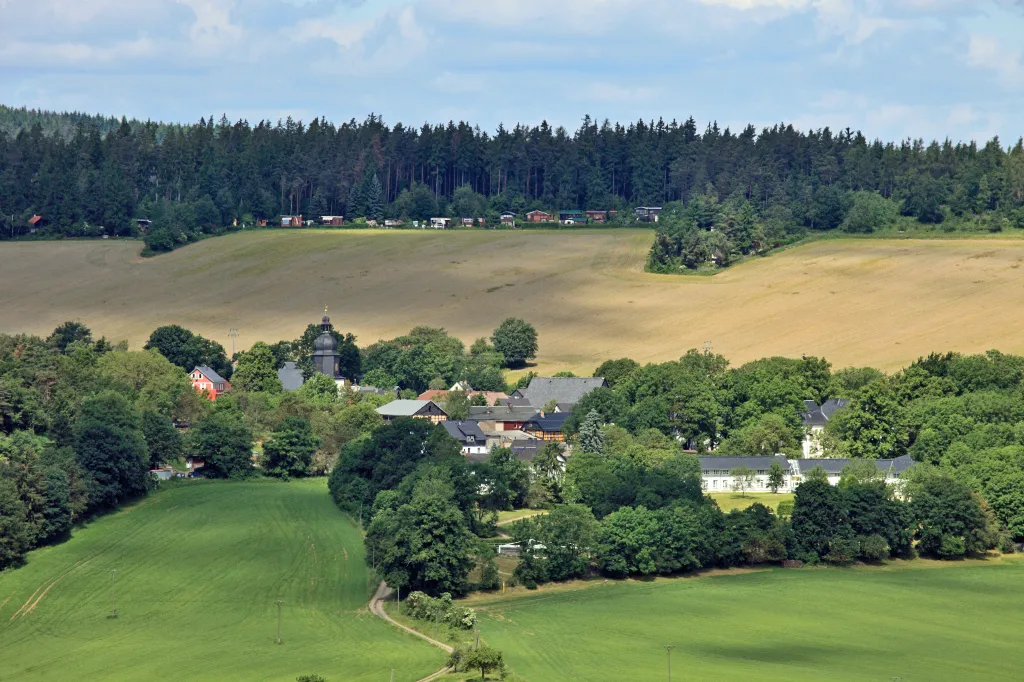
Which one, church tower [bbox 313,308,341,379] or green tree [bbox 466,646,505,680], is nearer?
green tree [bbox 466,646,505,680]

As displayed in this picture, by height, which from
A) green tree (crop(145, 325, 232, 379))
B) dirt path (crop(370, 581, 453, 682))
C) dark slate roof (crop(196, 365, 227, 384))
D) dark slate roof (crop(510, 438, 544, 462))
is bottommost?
dirt path (crop(370, 581, 453, 682))

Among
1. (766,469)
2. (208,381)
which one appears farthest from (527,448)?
(208,381)

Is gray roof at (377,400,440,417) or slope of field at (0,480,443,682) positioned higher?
gray roof at (377,400,440,417)

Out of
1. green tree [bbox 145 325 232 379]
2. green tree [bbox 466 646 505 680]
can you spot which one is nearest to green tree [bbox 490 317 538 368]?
green tree [bbox 145 325 232 379]

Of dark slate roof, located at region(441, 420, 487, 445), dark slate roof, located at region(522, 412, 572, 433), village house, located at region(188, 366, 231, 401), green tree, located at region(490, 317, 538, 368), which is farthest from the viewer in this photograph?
green tree, located at region(490, 317, 538, 368)

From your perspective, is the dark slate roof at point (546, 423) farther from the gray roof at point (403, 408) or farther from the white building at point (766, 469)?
the white building at point (766, 469)

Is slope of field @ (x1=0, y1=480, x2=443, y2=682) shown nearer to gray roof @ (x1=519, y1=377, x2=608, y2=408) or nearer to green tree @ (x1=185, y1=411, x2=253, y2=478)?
green tree @ (x1=185, y1=411, x2=253, y2=478)
